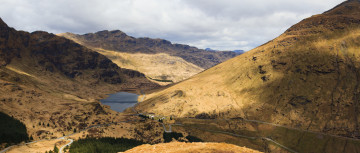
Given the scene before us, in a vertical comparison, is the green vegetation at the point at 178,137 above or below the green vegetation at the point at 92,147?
below

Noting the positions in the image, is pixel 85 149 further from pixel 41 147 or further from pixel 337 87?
pixel 337 87

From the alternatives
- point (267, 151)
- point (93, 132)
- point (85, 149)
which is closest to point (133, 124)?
point (93, 132)

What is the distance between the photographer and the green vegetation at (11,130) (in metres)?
86.9

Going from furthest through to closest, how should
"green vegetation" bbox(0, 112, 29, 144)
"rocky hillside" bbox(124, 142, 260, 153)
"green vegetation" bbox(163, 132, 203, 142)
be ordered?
1. "green vegetation" bbox(163, 132, 203, 142)
2. "green vegetation" bbox(0, 112, 29, 144)
3. "rocky hillside" bbox(124, 142, 260, 153)

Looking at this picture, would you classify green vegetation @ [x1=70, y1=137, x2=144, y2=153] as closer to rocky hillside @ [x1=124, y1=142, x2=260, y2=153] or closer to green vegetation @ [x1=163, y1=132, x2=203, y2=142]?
green vegetation @ [x1=163, y1=132, x2=203, y2=142]

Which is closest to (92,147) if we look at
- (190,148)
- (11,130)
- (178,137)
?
(11,130)

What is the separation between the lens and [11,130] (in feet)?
302

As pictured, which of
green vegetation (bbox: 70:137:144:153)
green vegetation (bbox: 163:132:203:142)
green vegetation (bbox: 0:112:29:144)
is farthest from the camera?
green vegetation (bbox: 163:132:203:142)

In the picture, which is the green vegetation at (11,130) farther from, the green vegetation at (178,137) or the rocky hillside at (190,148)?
the green vegetation at (178,137)

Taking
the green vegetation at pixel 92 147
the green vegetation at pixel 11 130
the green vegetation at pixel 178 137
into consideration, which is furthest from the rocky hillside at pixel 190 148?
the green vegetation at pixel 178 137

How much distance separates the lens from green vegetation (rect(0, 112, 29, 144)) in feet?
285

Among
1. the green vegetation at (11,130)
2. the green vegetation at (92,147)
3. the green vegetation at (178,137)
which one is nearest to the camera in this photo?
the green vegetation at (11,130)

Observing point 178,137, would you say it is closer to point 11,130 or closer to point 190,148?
point 11,130

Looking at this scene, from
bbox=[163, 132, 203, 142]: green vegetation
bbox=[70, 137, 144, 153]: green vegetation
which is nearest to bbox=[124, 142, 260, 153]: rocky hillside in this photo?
bbox=[70, 137, 144, 153]: green vegetation
